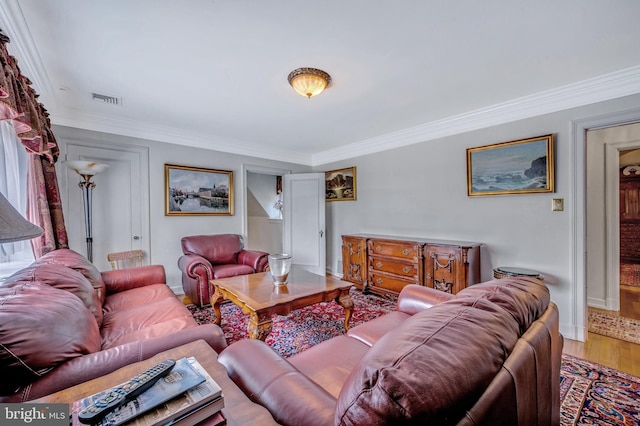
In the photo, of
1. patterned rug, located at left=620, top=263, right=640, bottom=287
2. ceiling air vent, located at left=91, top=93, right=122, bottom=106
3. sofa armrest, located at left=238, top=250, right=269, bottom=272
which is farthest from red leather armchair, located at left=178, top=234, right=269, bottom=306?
patterned rug, located at left=620, top=263, right=640, bottom=287

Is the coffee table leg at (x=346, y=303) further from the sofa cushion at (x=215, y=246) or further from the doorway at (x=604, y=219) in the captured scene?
the doorway at (x=604, y=219)

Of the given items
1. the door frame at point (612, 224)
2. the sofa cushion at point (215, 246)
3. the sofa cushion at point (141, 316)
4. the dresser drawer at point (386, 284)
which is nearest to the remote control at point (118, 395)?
the sofa cushion at point (141, 316)

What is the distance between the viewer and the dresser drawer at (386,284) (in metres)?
3.38

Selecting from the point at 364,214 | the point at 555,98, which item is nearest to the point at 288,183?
the point at 364,214

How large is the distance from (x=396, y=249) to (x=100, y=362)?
3.05 m

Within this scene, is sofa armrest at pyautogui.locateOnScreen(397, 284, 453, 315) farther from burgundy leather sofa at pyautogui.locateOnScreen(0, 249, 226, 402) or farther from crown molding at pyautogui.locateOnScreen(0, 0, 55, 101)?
crown molding at pyautogui.locateOnScreen(0, 0, 55, 101)

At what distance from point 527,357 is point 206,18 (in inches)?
87.7

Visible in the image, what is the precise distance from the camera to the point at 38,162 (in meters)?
2.38

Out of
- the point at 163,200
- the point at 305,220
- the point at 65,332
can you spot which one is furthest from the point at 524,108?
the point at 163,200

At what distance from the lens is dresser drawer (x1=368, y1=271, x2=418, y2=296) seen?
3.38m

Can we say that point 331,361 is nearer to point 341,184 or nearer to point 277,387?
point 277,387

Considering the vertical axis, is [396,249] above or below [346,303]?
above

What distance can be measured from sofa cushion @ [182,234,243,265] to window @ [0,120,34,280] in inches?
59.4

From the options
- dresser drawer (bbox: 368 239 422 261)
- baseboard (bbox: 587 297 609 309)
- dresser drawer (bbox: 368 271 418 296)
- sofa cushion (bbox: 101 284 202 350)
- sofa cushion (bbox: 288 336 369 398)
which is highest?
dresser drawer (bbox: 368 239 422 261)
